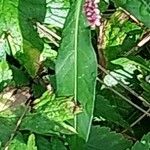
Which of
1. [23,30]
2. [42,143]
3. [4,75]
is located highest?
[23,30]

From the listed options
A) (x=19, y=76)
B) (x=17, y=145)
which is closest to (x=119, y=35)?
(x=19, y=76)

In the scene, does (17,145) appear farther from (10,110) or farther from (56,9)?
(56,9)

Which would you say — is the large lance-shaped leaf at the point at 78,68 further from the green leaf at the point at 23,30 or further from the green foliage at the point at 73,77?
the green leaf at the point at 23,30

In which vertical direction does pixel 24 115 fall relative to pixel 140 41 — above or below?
below

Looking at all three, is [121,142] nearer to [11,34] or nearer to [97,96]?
[97,96]

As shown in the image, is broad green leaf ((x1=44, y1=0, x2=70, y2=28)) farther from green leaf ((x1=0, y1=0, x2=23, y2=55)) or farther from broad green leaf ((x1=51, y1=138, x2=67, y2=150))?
broad green leaf ((x1=51, y1=138, x2=67, y2=150))

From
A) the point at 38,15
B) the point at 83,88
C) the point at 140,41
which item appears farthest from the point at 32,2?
the point at 140,41

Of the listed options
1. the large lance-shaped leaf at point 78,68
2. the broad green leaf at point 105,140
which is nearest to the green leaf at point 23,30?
the large lance-shaped leaf at point 78,68
